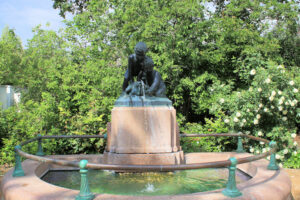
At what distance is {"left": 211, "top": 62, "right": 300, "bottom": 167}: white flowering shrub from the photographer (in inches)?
323

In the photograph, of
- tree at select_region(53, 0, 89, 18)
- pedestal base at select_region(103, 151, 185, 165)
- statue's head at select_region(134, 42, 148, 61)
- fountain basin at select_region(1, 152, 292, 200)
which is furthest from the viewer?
tree at select_region(53, 0, 89, 18)

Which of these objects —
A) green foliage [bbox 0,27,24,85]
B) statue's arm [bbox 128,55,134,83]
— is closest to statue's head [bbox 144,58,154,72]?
statue's arm [bbox 128,55,134,83]

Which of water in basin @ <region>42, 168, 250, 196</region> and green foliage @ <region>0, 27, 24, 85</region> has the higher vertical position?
green foliage @ <region>0, 27, 24, 85</region>

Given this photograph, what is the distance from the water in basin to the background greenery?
323cm

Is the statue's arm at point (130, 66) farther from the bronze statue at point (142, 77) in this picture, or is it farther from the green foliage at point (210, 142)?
the green foliage at point (210, 142)

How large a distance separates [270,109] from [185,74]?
177 inches

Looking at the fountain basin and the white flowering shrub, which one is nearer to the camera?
the fountain basin

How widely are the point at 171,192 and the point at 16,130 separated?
6742 millimetres

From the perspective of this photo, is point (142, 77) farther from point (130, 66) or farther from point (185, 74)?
point (185, 74)

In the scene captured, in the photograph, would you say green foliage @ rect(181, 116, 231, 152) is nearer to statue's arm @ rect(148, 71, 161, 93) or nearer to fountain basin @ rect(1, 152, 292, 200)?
statue's arm @ rect(148, 71, 161, 93)

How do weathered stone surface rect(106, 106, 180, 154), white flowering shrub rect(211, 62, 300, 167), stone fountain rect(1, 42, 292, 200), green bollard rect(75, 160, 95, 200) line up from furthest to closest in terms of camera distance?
white flowering shrub rect(211, 62, 300, 167), weathered stone surface rect(106, 106, 180, 154), stone fountain rect(1, 42, 292, 200), green bollard rect(75, 160, 95, 200)

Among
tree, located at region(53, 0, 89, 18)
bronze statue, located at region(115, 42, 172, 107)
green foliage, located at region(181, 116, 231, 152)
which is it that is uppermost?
tree, located at region(53, 0, 89, 18)

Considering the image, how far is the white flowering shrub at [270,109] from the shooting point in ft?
26.9

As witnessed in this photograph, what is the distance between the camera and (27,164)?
16.8ft
